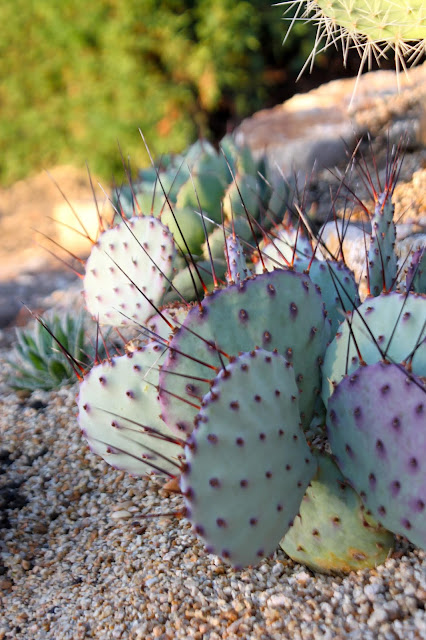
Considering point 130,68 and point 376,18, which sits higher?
point 376,18

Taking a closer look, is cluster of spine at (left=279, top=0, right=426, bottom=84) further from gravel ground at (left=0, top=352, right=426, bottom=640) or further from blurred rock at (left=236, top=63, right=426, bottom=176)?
gravel ground at (left=0, top=352, right=426, bottom=640)

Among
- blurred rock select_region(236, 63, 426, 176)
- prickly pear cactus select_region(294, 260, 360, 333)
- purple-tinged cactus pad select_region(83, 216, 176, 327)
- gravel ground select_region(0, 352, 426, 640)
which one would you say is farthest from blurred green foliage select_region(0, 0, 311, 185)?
prickly pear cactus select_region(294, 260, 360, 333)

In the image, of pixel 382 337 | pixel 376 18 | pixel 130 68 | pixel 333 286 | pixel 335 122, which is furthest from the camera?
pixel 130 68

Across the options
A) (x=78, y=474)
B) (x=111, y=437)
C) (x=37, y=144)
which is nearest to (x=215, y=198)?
(x=78, y=474)

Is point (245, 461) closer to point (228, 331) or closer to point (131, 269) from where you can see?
point (228, 331)

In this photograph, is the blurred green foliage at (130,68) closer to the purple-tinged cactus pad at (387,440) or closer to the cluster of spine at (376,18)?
the cluster of spine at (376,18)

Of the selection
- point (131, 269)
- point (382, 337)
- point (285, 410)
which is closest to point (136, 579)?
point (285, 410)
